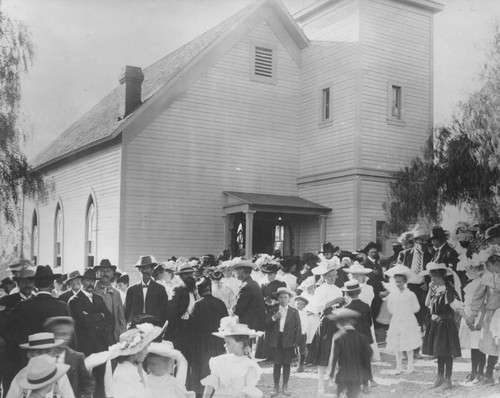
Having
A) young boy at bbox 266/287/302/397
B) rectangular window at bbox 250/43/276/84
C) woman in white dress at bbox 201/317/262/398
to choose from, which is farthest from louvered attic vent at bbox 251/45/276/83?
woman in white dress at bbox 201/317/262/398

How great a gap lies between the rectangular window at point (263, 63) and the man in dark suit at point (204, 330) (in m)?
12.0

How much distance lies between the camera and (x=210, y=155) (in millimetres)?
17656

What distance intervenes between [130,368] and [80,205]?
1474 centimetres

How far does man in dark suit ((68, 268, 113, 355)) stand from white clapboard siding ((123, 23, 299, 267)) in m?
8.80

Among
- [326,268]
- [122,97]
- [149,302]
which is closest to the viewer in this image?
[149,302]

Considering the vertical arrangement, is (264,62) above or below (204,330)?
above

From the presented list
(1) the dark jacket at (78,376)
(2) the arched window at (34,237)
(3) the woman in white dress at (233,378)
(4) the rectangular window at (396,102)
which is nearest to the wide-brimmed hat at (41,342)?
(1) the dark jacket at (78,376)

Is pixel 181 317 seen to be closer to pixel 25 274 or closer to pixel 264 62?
pixel 25 274

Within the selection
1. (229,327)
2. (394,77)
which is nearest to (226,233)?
(394,77)

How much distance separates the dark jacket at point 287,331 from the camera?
793 cm

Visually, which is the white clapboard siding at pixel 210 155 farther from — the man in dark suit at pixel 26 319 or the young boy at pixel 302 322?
the man in dark suit at pixel 26 319

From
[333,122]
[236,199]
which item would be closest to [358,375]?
[236,199]

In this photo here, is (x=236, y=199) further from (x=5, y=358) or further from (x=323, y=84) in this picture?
(x=5, y=358)

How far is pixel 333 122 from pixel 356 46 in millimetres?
2207
